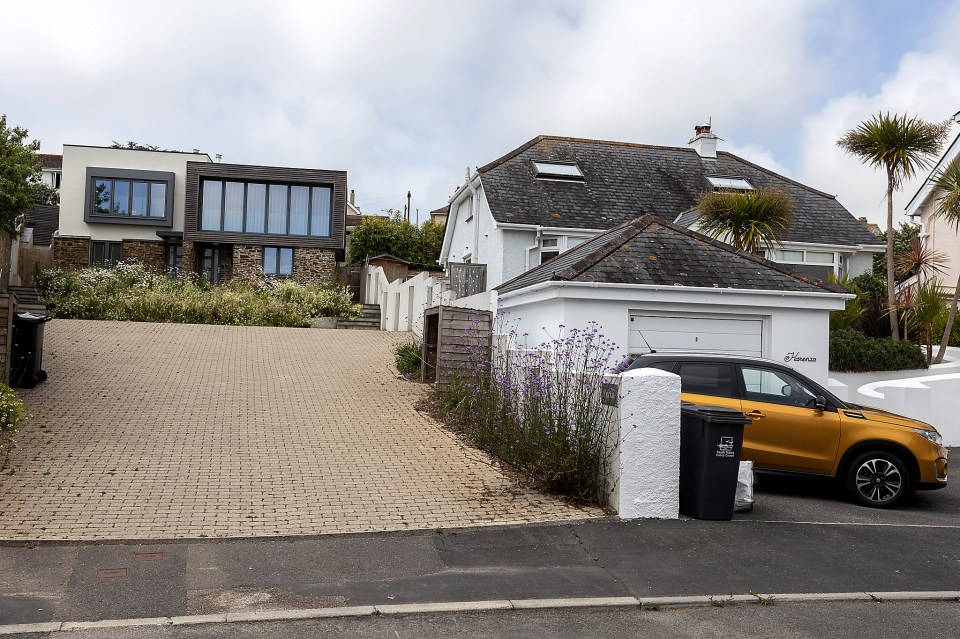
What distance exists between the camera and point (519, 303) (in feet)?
48.4

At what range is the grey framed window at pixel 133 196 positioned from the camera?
37.6m

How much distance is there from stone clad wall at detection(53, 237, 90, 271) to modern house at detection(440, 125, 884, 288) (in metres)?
18.7

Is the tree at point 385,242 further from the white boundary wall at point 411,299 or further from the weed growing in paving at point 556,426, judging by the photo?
the weed growing in paving at point 556,426

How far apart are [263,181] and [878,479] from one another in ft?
102

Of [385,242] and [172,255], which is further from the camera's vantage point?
[385,242]

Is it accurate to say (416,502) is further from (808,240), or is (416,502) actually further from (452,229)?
(452,229)

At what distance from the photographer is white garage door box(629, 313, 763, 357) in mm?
13023

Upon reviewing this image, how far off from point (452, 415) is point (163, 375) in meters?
6.49

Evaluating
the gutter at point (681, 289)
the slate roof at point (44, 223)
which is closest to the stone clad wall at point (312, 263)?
the slate roof at point (44, 223)

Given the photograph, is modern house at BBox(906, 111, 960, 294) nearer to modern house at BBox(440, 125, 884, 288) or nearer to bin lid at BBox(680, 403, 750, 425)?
modern house at BBox(440, 125, 884, 288)

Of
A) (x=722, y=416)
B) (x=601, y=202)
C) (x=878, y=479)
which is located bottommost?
(x=878, y=479)

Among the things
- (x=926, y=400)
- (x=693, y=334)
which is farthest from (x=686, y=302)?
(x=926, y=400)

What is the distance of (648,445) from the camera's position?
795cm

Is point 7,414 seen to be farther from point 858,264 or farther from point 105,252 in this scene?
point 105,252
